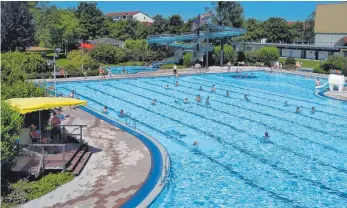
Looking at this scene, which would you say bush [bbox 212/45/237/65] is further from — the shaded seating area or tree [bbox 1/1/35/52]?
the shaded seating area

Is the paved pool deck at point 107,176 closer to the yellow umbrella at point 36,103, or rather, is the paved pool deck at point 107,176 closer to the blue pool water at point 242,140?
the blue pool water at point 242,140

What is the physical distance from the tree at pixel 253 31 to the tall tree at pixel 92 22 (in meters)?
26.8

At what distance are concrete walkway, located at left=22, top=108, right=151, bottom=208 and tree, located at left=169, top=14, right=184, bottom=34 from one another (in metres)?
43.4

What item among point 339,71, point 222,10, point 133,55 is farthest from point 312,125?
point 222,10

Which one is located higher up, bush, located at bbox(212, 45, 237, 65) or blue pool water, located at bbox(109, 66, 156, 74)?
bush, located at bbox(212, 45, 237, 65)

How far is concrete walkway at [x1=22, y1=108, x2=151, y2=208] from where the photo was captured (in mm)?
9656

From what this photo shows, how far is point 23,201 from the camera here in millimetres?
9477

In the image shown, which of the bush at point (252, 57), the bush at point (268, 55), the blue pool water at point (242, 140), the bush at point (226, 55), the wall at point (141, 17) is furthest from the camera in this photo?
the wall at point (141, 17)

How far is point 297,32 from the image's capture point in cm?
7750

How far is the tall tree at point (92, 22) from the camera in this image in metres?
63.5

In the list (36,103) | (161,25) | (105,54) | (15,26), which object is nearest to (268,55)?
(105,54)

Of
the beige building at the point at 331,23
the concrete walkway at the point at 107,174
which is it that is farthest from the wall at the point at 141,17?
the concrete walkway at the point at 107,174

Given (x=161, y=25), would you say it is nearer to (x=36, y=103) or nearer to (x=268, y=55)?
(x=268, y=55)

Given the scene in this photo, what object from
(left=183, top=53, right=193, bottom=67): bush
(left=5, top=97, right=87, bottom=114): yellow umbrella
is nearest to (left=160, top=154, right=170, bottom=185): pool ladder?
(left=5, top=97, right=87, bottom=114): yellow umbrella
